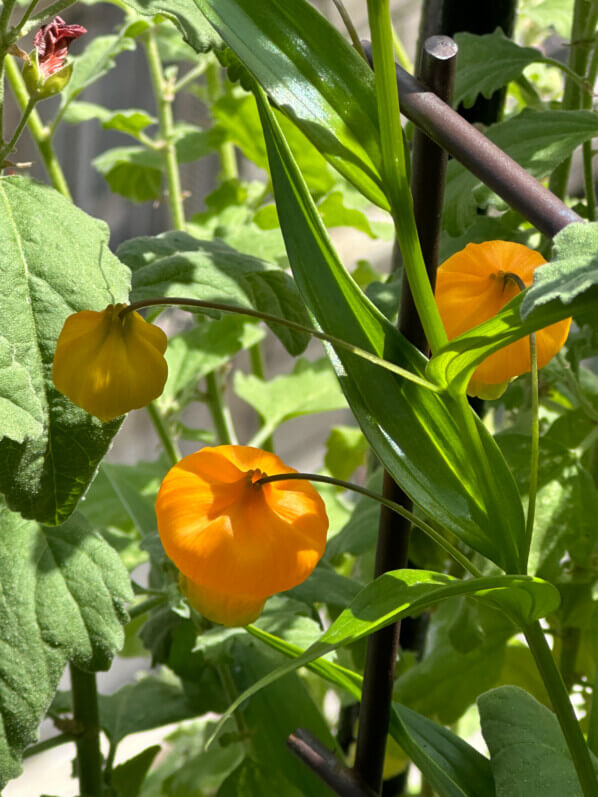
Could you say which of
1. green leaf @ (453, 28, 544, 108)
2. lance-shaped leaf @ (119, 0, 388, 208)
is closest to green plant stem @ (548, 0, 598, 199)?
green leaf @ (453, 28, 544, 108)

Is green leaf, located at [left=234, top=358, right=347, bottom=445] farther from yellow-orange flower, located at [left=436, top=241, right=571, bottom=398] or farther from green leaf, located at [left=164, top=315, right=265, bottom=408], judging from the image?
yellow-orange flower, located at [left=436, top=241, right=571, bottom=398]

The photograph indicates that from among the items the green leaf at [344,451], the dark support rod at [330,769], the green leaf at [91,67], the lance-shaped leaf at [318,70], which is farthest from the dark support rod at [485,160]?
the green leaf at [344,451]

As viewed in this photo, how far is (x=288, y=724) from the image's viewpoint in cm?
56

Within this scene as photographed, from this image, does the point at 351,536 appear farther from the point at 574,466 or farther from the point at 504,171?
the point at 504,171

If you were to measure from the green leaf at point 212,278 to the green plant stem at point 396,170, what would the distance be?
0.48 ft

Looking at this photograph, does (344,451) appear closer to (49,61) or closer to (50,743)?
(50,743)

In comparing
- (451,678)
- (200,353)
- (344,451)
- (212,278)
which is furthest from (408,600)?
(344,451)

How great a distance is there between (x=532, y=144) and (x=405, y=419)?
232mm

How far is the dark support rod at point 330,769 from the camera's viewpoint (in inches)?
13.8

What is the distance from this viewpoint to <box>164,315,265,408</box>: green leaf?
699 mm

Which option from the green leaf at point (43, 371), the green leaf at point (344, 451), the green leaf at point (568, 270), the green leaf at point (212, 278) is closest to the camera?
the green leaf at point (568, 270)

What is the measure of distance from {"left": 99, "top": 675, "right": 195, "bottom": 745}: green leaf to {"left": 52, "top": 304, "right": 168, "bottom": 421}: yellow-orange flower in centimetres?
44

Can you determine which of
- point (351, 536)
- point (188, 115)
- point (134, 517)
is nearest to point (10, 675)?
point (351, 536)

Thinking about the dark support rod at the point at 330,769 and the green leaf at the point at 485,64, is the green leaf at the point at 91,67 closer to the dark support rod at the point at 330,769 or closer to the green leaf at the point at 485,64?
the green leaf at the point at 485,64
